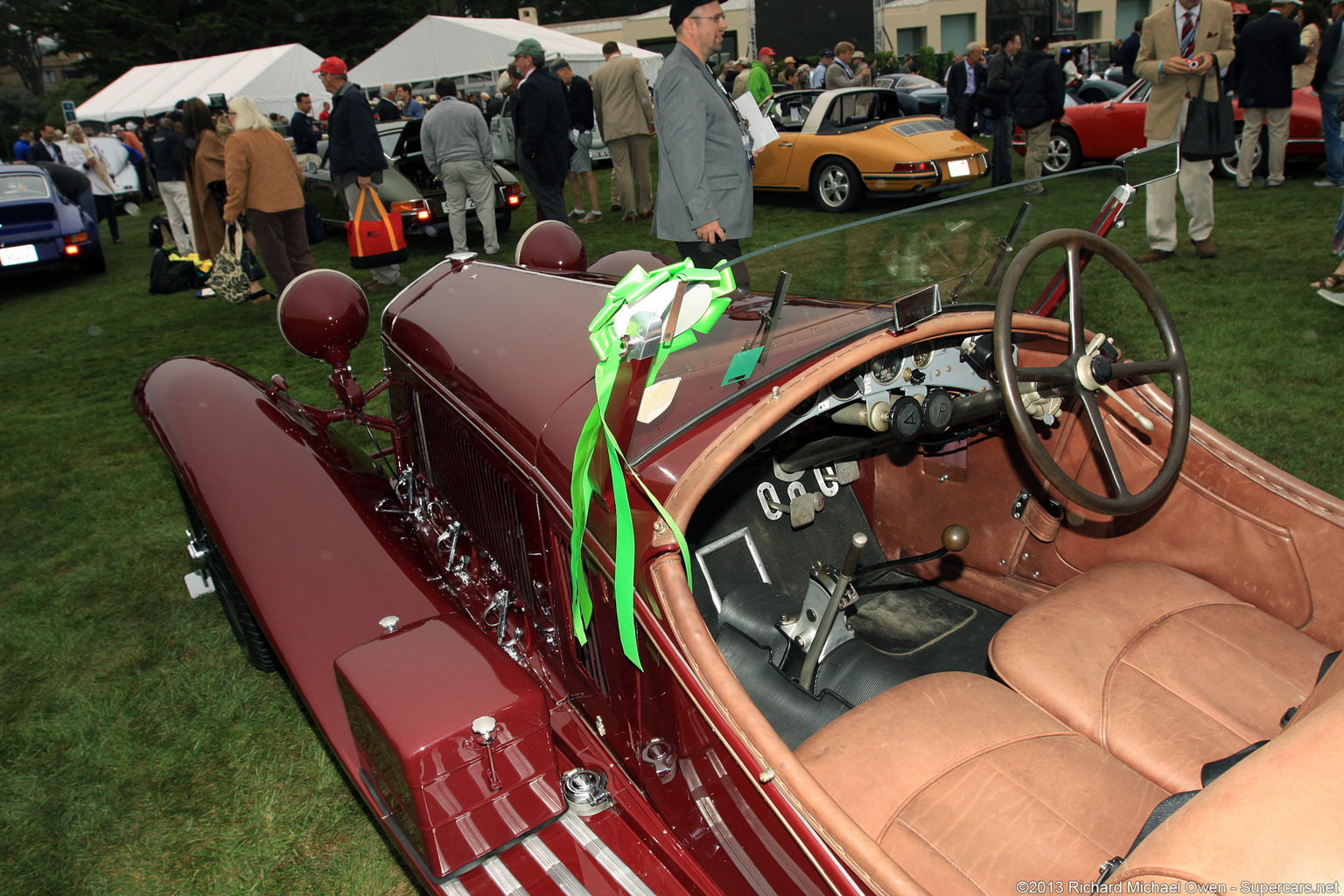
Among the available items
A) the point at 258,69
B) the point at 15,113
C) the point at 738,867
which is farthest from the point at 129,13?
the point at 738,867

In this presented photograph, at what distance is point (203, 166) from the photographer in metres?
8.02

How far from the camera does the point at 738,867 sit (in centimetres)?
165

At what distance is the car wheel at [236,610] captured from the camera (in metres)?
2.94

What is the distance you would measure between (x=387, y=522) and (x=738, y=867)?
1726 mm

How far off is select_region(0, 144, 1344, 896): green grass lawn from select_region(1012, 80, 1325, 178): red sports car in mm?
1915

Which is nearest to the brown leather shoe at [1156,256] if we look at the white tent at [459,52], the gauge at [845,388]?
the gauge at [845,388]

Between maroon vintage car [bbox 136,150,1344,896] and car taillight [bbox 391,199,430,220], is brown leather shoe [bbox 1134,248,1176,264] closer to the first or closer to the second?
maroon vintage car [bbox 136,150,1344,896]

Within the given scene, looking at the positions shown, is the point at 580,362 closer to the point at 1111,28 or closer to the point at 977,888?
the point at 977,888

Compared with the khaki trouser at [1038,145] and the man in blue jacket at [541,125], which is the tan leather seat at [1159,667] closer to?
the man in blue jacket at [541,125]

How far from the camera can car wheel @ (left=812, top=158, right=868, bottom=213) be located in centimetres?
965

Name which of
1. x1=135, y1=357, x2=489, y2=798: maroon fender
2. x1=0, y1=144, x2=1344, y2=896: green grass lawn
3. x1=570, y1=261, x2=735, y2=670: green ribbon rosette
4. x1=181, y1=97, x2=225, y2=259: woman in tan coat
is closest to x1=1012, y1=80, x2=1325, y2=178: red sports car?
x1=0, y1=144, x2=1344, y2=896: green grass lawn

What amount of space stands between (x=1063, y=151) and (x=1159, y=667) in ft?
35.3

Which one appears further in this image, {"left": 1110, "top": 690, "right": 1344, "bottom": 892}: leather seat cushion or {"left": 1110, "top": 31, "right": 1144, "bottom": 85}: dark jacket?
{"left": 1110, "top": 31, "right": 1144, "bottom": 85}: dark jacket

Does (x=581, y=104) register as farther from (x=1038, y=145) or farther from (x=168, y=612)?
(x=168, y=612)
